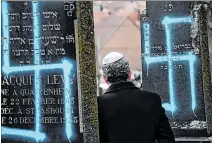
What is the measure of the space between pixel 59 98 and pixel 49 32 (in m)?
0.52

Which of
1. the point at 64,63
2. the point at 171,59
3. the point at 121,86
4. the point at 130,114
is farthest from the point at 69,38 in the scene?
the point at 171,59

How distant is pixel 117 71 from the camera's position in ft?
9.33

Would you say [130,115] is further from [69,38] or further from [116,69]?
[69,38]

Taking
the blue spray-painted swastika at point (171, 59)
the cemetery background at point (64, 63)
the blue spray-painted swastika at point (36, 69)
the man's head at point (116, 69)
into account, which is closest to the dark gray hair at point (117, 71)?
the man's head at point (116, 69)

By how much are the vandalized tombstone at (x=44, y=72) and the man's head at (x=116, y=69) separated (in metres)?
0.38

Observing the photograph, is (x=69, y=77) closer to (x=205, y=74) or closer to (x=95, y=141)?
(x=95, y=141)

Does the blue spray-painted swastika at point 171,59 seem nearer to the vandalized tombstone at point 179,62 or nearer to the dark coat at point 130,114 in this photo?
the vandalized tombstone at point 179,62

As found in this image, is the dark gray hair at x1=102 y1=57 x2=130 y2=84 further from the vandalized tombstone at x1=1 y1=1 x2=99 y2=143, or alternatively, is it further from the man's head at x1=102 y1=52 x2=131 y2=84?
the vandalized tombstone at x1=1 y1=1 x2=99 y2=143

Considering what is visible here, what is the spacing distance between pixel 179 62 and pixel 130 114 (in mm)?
1236

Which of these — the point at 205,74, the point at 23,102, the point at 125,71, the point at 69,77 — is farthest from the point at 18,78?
the point at 205,74

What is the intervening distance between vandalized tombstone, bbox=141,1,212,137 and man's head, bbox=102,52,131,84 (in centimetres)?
108

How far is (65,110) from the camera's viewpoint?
330cm

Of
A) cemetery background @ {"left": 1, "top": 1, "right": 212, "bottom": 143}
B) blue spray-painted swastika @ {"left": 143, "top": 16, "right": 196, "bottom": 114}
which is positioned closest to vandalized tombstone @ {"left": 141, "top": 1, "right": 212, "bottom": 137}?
blue spray-painted swastika @ {"left": 143, "top": 16, "right": 196, "bottom": 114}

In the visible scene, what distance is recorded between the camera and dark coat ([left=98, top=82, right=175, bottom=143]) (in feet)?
9.11
